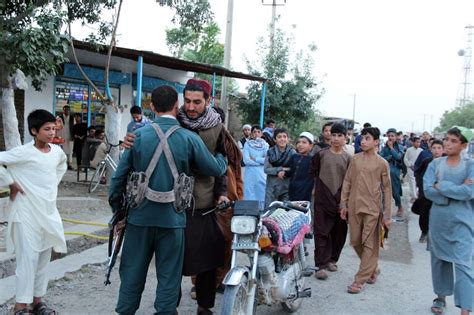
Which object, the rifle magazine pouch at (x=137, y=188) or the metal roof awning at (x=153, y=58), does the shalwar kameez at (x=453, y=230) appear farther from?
the metal roof awning at (x=153, y=58)

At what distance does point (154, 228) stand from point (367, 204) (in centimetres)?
269

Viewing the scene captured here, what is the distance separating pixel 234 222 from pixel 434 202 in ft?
6.92

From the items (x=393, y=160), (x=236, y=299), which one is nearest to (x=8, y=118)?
(x=236, y=299)

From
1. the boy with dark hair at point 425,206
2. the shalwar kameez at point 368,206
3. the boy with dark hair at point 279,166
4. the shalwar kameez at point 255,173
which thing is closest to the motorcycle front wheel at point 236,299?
the shalwar kameez at point 368,206

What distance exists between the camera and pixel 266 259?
3.79 meters

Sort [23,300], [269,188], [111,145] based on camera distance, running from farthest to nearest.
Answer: [111,145] < [269,188] < [23,300]

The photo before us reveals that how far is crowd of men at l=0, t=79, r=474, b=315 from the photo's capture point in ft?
11.1

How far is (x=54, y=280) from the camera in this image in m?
5.04

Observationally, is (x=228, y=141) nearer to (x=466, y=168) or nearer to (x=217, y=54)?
(x=466, y=168)

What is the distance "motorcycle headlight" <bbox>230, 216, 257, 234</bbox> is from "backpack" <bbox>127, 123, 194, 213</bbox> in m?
0.36

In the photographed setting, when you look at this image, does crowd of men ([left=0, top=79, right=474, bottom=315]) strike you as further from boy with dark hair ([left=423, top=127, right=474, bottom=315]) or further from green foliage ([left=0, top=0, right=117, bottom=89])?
green foliage ([left=0, top=0, right=117, bottom=89])

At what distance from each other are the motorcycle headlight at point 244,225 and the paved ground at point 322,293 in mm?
1308

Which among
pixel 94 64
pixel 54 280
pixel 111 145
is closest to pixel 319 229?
pixel 54 280

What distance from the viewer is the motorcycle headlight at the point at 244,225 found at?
3488 millimetres
